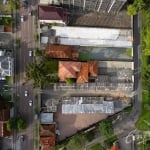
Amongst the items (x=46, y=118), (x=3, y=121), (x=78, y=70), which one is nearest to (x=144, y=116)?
(x=78, y=70)

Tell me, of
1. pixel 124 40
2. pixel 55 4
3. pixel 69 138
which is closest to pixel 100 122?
pixel 69 138

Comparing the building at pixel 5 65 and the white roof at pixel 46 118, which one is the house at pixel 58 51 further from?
the white roof at pixel 46 118

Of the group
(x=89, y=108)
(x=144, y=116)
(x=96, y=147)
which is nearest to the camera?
(x=89, y=108)

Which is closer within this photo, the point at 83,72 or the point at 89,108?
the point at 83,72

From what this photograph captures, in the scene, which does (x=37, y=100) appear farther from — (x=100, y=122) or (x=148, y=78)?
(x=148, y=78)

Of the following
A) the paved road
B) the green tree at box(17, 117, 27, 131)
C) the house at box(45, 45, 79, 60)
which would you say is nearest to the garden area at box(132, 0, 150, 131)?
the house at box(45, 45, 79, 60)

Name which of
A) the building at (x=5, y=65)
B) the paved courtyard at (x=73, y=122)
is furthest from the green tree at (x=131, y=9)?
the building at (x=5, y=65)

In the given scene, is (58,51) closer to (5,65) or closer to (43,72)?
(43,72)
